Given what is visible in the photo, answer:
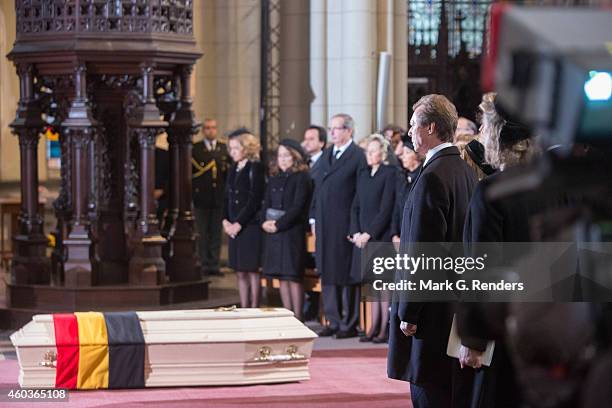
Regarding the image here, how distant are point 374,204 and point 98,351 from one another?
3.02m

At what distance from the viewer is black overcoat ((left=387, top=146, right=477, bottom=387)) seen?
5.25 meters

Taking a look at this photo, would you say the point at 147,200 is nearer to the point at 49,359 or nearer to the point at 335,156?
the point at 335,156

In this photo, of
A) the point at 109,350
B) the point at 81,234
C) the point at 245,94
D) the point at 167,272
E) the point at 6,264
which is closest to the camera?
the point at 109,350

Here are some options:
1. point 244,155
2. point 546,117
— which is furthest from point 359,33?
point 546,117

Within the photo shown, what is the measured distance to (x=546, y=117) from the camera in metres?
1.87

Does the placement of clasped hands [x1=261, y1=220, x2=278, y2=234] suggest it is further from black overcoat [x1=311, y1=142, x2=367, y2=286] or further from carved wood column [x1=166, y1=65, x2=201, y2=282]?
carved wood column [x1=166, y1=65, x2=201, y2=282]

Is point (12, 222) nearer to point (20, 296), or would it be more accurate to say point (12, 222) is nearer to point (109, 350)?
point (20, 296)

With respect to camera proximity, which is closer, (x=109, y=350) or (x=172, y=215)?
(x=109, y=350)

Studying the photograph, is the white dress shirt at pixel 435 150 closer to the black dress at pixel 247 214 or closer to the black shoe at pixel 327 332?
the black shoe at pixel 327 332

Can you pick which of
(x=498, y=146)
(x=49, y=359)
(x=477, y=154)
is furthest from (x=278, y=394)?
(x=498, y=146)

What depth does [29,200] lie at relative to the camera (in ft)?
35.8

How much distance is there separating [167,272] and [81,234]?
1035 millimetres

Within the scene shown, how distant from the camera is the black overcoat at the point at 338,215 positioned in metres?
10.3

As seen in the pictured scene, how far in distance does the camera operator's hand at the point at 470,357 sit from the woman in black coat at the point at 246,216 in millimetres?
5973
